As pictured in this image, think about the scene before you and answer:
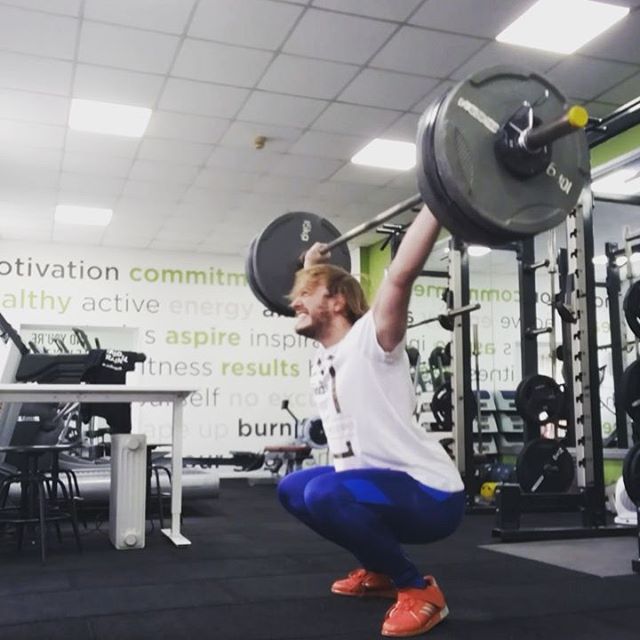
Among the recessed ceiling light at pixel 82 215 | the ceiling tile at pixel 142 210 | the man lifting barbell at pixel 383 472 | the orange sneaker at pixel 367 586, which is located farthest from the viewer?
the recessed ceiling light at pixel 82 215

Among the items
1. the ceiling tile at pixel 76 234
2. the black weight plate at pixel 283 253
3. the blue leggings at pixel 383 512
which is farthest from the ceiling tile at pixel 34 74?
the blue leggings at pixel 383 512

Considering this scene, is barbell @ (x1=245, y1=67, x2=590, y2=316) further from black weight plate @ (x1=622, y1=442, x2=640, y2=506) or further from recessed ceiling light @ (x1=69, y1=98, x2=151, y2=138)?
recessed ceiling light @ (x1=69, y1=98, x2=151, y2=138)

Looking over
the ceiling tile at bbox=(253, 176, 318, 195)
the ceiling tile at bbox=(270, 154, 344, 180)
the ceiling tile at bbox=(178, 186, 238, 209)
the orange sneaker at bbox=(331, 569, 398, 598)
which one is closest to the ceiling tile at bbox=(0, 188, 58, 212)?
the ceiling tile at bbox=(178, 186, 238, 209)

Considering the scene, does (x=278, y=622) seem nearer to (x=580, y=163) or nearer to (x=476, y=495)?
(x=580, y=163)

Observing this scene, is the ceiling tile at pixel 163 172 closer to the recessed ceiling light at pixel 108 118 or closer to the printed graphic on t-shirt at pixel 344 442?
the recessed ceiling light at pixel 108 118

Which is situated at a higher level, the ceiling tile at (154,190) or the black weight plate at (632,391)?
the ceiling tile at (154,190)

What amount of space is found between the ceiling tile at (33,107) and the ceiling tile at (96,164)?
25.0 inches

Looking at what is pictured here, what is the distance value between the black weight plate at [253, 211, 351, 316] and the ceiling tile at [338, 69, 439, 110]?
2.33 meters

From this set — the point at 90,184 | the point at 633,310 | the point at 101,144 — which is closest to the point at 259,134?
the point at 101,144

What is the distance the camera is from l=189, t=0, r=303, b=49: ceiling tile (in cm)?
396

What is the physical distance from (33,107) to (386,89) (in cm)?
243

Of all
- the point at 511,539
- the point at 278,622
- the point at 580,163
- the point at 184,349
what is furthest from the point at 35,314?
the point at 580,163

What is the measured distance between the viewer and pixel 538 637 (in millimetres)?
2062

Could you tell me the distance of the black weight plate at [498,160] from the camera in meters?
1.50
